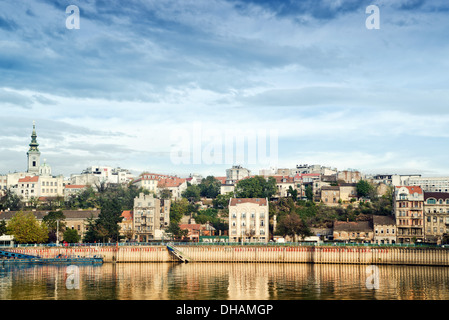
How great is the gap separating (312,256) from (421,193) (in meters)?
27.3

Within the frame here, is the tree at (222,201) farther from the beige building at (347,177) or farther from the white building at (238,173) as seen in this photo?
the white building at (238,173)

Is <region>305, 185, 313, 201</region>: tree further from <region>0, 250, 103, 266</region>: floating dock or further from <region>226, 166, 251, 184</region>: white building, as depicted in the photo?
<region>0, 250, 103, 266</region>: floating dock

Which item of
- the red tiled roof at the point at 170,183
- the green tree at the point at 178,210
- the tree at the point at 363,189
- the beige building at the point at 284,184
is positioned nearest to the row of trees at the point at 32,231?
the green tree at the point at 178,210

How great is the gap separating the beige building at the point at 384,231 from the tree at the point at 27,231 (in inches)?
2431

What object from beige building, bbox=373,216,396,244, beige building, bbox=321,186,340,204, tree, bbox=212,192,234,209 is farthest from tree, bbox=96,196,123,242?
beige building, bbox=321,186,340,204

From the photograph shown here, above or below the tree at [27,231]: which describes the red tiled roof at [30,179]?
above

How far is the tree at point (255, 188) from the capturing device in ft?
422

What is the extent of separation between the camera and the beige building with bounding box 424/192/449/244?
102 meters

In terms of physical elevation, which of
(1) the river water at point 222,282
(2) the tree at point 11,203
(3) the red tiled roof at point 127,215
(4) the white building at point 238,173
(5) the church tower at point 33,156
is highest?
(5) the church tower at point 33,156

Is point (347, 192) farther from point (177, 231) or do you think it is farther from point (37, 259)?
point (37, 259)

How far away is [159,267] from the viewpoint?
84.4 meters

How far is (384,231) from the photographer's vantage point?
103 meters
